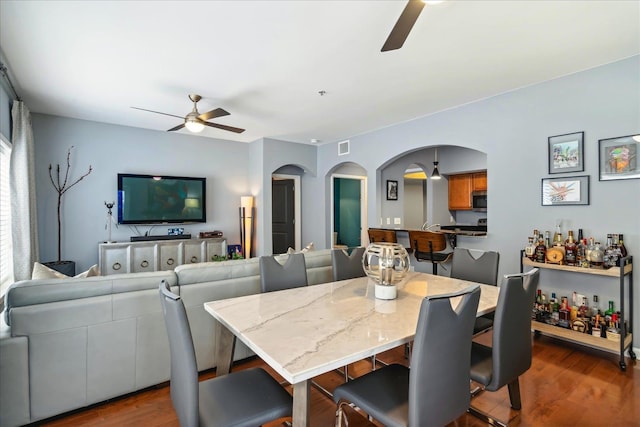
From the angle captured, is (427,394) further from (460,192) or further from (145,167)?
(460,192)

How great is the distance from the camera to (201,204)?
5789mm

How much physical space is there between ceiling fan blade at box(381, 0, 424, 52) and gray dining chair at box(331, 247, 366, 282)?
167 centimetres

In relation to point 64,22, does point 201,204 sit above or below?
below

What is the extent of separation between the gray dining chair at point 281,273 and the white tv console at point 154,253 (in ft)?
10.9

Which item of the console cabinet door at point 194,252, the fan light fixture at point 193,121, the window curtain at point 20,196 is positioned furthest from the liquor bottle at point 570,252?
the window curtain at point 20,196

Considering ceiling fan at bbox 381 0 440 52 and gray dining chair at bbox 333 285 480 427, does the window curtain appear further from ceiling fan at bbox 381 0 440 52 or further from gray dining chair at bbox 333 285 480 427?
ceiling fan at bbox 381 0 440 52

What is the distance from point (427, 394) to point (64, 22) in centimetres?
324

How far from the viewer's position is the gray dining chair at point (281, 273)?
7.91 ft

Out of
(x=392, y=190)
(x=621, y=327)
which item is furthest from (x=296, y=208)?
(x=621, y=327)

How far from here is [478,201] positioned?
6.44 metres

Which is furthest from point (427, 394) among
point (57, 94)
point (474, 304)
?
point (57, 94)

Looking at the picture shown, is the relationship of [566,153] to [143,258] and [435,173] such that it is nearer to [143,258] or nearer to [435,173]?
[435,173]

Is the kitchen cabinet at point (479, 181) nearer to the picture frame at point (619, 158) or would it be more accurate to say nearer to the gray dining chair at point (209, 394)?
the picture frame at point (619, 158)

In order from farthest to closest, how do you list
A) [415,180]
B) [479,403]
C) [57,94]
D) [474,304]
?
[415,180] → [57,94] → [479,403] → [474,304]
